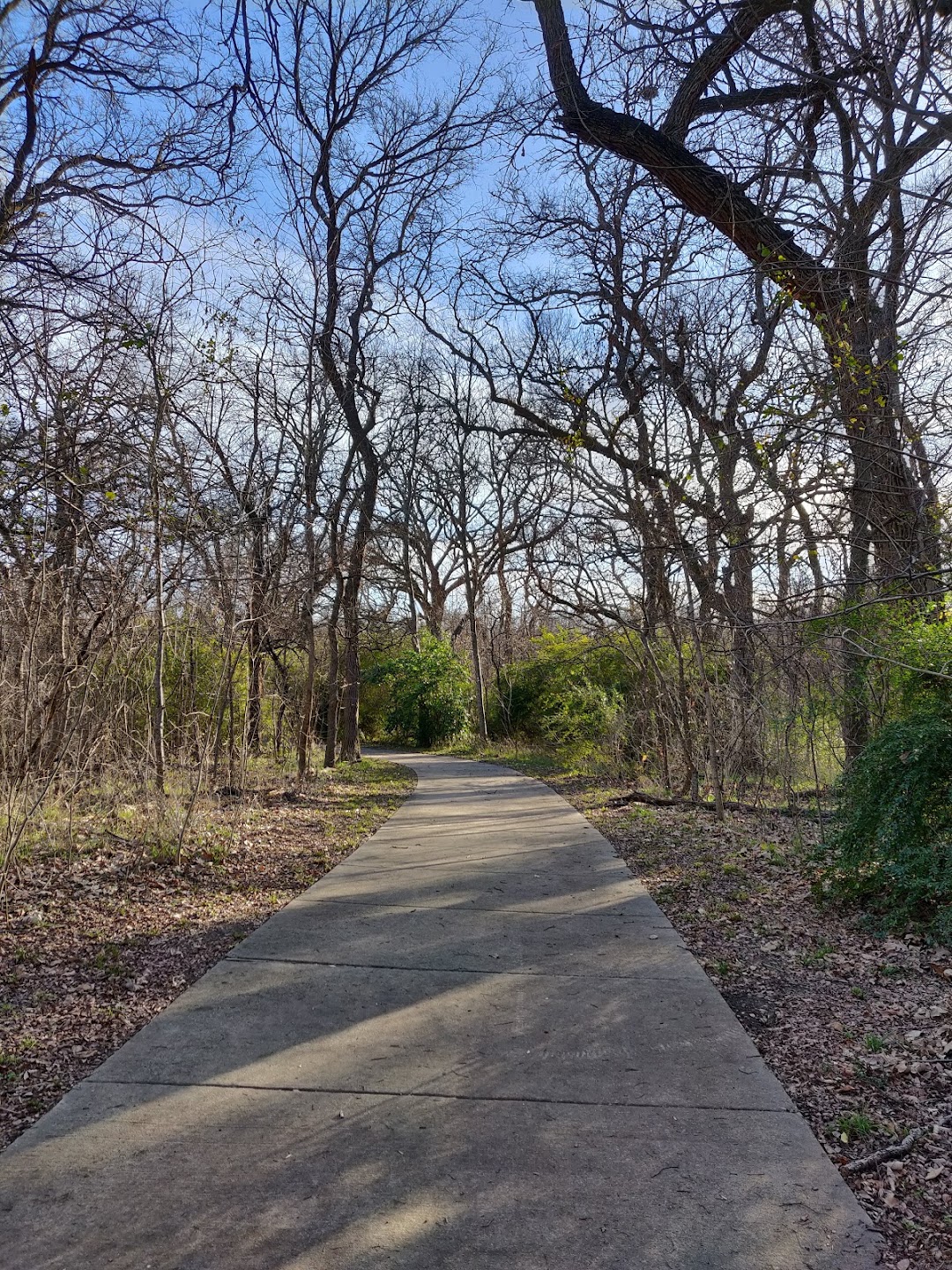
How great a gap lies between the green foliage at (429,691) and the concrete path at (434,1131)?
70.6 ft

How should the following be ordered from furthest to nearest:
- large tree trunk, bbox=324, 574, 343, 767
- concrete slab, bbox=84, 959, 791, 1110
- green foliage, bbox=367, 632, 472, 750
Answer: green foliage, bbox=367, 632, 472, 750 → large tree trunk, bbox=324, 574, 343, 767 → concrete slab, bbox=84, 959, 791, 1110

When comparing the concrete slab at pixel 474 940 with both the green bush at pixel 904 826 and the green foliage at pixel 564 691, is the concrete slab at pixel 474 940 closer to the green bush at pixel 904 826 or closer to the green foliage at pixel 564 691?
the green bush at pixel 904 826

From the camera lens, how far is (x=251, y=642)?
11.3 metres

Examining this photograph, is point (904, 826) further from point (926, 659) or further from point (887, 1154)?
point (887, 1154)

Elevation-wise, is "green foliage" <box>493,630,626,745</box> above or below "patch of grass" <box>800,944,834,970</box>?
above

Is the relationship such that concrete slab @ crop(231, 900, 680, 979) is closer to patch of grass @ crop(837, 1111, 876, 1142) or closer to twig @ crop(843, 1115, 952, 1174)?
patch of grass @ crop(837, 1111, 876, 1142)

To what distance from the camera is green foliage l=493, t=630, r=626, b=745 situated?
693 inches

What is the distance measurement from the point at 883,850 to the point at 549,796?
7870mm

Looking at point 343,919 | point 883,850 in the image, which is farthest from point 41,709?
point 883,850

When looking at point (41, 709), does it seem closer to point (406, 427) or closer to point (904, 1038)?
point (904, 1038)

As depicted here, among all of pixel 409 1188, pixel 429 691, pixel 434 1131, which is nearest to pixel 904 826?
pixel 434 1131

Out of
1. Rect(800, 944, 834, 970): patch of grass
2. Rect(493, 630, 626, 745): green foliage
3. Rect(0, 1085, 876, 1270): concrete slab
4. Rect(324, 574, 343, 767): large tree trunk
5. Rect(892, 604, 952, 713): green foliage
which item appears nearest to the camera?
Rect(0, 1085, 876, 1270): concrete slab

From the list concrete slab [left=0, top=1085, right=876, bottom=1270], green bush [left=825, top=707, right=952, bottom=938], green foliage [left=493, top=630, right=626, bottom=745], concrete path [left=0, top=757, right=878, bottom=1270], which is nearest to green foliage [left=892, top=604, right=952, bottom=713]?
green bush [left=825, top=707, right=952, bottom=938]

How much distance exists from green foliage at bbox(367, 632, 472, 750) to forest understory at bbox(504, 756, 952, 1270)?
18986 mm
